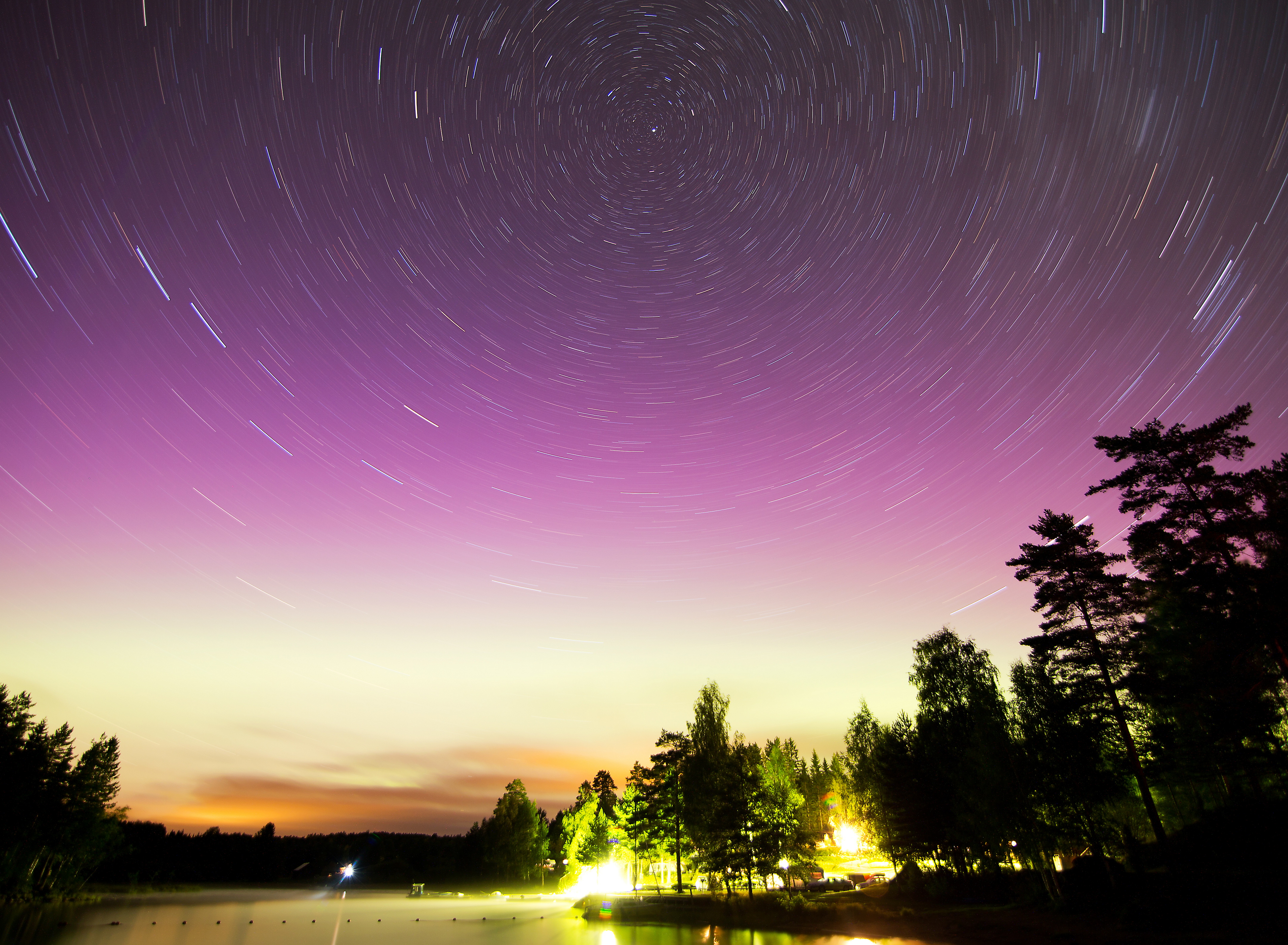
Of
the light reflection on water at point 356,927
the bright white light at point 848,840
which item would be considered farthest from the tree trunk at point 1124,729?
the bright white light at point 848,840

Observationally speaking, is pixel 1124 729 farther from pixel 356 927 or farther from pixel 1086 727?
pixel 356 927

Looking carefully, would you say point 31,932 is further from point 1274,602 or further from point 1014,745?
point 1274,602

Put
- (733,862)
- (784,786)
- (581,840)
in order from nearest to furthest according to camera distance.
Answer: (733,862)
(784,786)
(581,840)

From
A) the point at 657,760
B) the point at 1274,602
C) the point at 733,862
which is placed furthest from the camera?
the point at 657,760

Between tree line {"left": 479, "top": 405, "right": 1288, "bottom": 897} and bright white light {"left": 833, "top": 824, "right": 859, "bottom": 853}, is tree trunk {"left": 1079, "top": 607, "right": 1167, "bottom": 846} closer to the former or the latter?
tree line {"left": 479, "top": 405, "right": 1288, "bottom": 897}

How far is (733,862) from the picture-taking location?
129 feet

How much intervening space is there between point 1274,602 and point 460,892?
130614 mm

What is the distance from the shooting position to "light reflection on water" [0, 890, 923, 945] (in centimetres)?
3731

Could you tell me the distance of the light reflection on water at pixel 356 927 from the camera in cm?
3731

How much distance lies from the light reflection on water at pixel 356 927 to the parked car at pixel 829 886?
12293mm

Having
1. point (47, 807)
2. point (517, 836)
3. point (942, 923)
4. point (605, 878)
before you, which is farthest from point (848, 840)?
point (47, 807)

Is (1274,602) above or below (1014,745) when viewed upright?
above

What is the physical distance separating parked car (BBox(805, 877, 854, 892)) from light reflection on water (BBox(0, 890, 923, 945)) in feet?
40.3

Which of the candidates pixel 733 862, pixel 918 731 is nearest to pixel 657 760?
pixel 733 862
